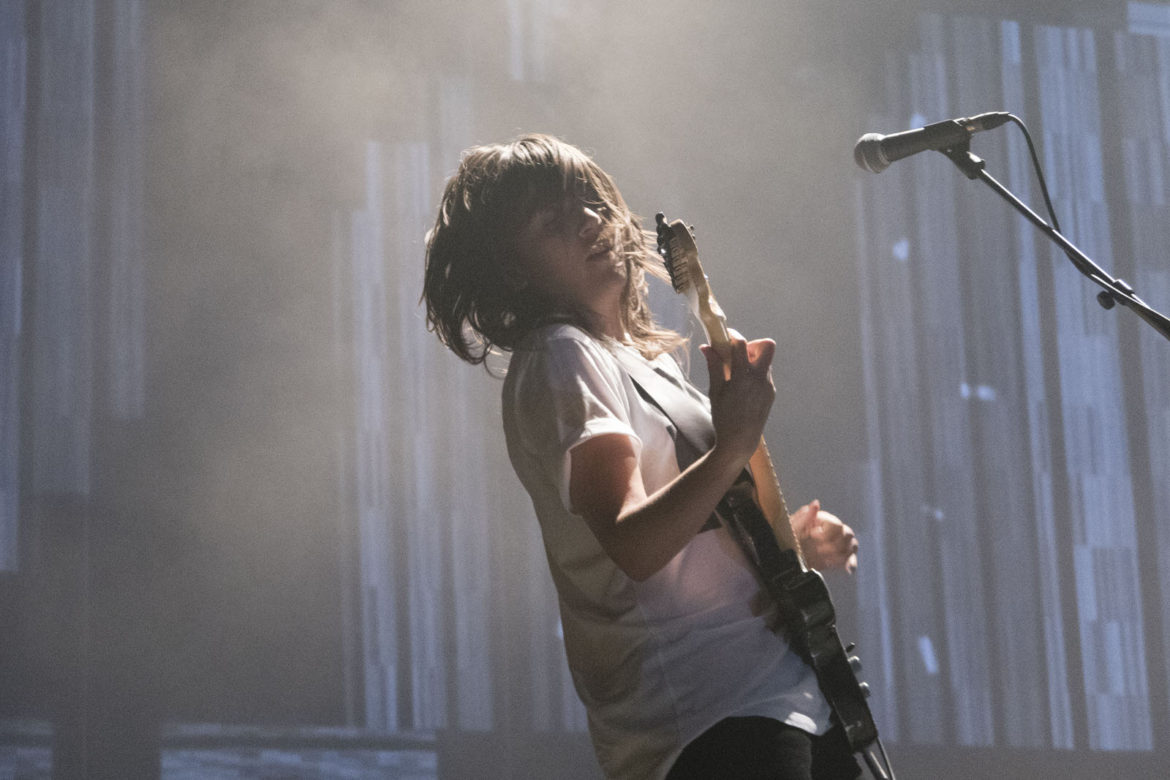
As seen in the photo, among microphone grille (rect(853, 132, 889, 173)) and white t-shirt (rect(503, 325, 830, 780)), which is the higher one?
microphone grille (rect(853, 132, 889, 173))

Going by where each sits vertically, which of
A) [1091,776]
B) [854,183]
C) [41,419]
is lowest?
[1091,776]

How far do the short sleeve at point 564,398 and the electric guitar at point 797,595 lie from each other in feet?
0.33

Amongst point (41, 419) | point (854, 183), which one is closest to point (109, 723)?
point (41, 419)

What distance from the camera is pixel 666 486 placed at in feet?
2.66

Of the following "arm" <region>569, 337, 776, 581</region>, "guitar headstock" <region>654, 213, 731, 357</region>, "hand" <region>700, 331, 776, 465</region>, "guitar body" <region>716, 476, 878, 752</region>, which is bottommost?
"guitar body" <region>716, 476, 878, 752</region>

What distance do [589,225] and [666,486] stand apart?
13.3 inches

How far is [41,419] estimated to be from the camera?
2586mm

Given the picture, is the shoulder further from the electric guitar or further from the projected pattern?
the projected pattern

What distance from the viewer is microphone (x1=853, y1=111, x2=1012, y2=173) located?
142 centimetres

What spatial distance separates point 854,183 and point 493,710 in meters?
2.05

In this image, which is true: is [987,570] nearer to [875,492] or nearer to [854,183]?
[875,492]

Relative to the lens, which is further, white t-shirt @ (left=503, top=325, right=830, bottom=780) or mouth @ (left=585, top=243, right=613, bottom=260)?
mouth @ (left=585, top=243, right=613, bottom=260)

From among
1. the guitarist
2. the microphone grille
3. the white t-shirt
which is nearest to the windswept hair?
the guitarist

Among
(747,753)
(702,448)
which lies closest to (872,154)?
(702,448)
